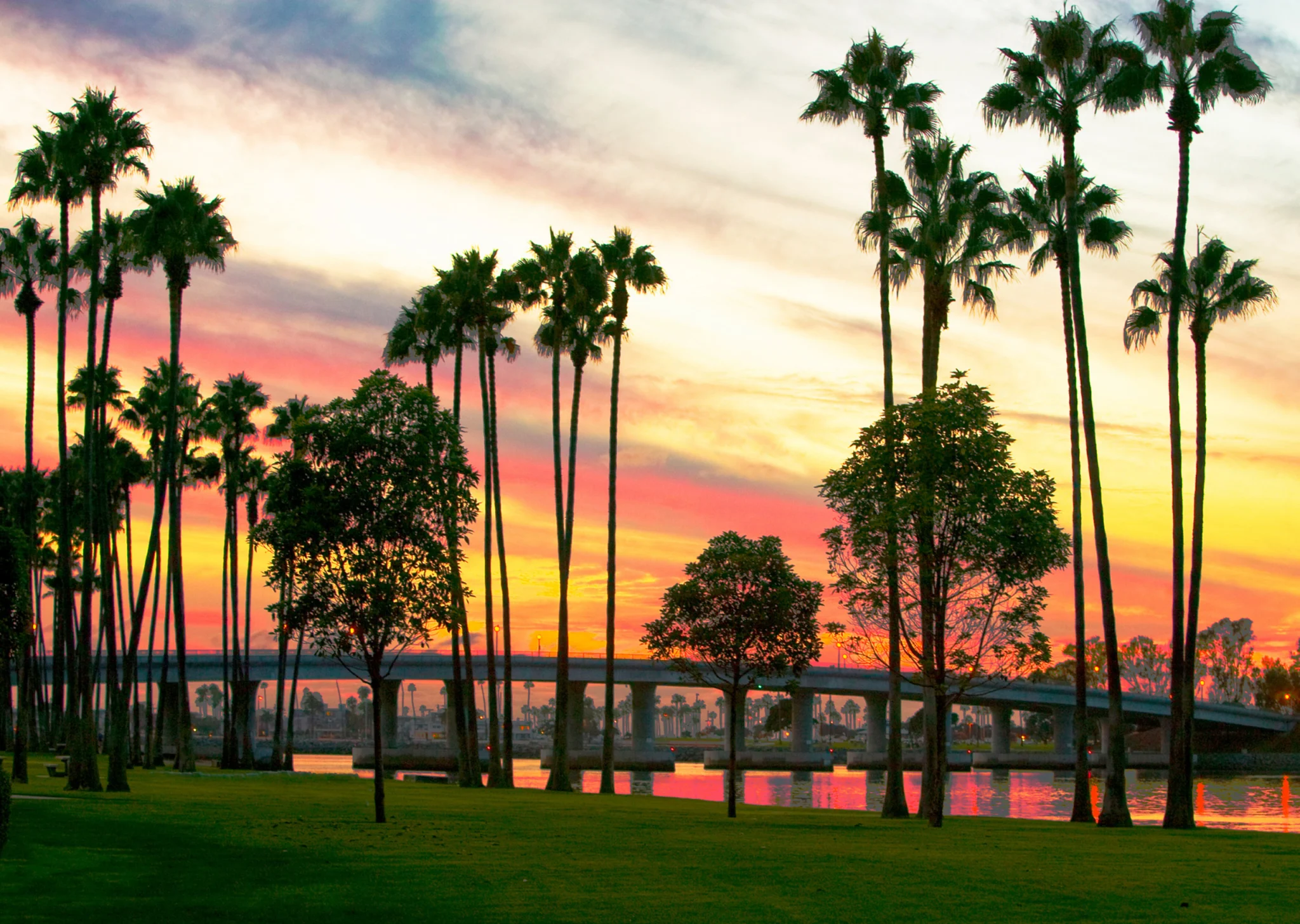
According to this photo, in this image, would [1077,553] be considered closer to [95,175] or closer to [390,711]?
[95,175]

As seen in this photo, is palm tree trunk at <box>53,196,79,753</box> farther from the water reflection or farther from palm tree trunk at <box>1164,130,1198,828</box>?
palm tree trunk at <box>1164,130,1198,828</box>

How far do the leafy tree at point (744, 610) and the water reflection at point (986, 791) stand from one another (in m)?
17.7

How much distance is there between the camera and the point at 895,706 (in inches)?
1575

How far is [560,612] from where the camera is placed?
5672 cm

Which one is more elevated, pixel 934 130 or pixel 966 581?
pixel 934 130

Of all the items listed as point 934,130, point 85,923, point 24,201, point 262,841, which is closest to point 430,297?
point 24,201

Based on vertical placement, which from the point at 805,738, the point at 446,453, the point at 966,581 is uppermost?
the point at 446,453

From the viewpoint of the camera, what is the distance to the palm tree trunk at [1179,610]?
37656mm

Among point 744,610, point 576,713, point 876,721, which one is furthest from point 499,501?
point 876,721

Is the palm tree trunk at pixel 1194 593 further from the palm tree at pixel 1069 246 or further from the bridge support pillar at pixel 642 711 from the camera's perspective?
the bridge support pillar at pixel 642 711

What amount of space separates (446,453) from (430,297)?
33.5 meters

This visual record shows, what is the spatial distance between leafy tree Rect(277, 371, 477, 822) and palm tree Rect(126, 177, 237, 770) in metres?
17.8

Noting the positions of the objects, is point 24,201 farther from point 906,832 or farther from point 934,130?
point 906,832

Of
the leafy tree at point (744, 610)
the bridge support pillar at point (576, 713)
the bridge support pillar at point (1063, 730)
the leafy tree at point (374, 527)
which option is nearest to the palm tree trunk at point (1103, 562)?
the leafy tree at point (744, 610)
